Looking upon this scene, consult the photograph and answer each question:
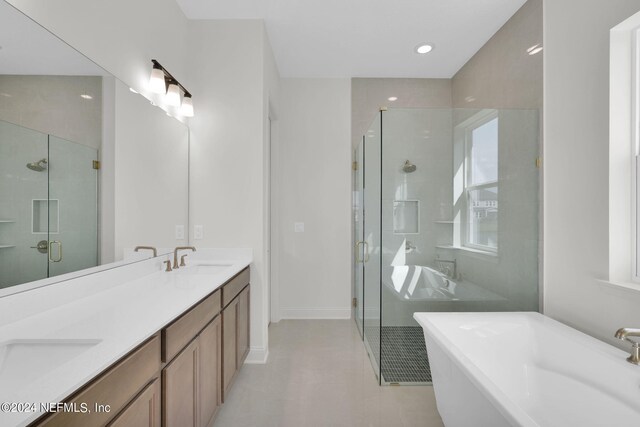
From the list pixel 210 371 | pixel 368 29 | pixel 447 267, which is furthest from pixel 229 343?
pixel 368 29

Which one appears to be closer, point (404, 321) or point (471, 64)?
point (404, 321)

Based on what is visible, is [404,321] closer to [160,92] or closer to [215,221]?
[215,221]

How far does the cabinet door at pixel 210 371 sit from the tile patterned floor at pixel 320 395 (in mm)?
238

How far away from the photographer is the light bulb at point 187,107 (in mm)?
2357

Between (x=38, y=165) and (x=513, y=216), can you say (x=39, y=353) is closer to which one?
(x=38, y=165)

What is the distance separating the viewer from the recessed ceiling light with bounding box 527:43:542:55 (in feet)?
6.95

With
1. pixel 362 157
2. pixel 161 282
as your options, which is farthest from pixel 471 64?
pixel 161 282

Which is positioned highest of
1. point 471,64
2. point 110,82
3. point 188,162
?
point 471,64

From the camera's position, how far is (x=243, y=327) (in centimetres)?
227

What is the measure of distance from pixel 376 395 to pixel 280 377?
0.72 metres

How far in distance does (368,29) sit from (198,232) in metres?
2.31

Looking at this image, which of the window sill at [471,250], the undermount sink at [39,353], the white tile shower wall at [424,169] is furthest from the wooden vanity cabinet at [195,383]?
the window sill at [471,250]

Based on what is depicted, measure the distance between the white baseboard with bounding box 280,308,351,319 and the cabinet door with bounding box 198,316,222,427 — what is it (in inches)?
71.2

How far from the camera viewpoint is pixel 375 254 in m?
2.54
